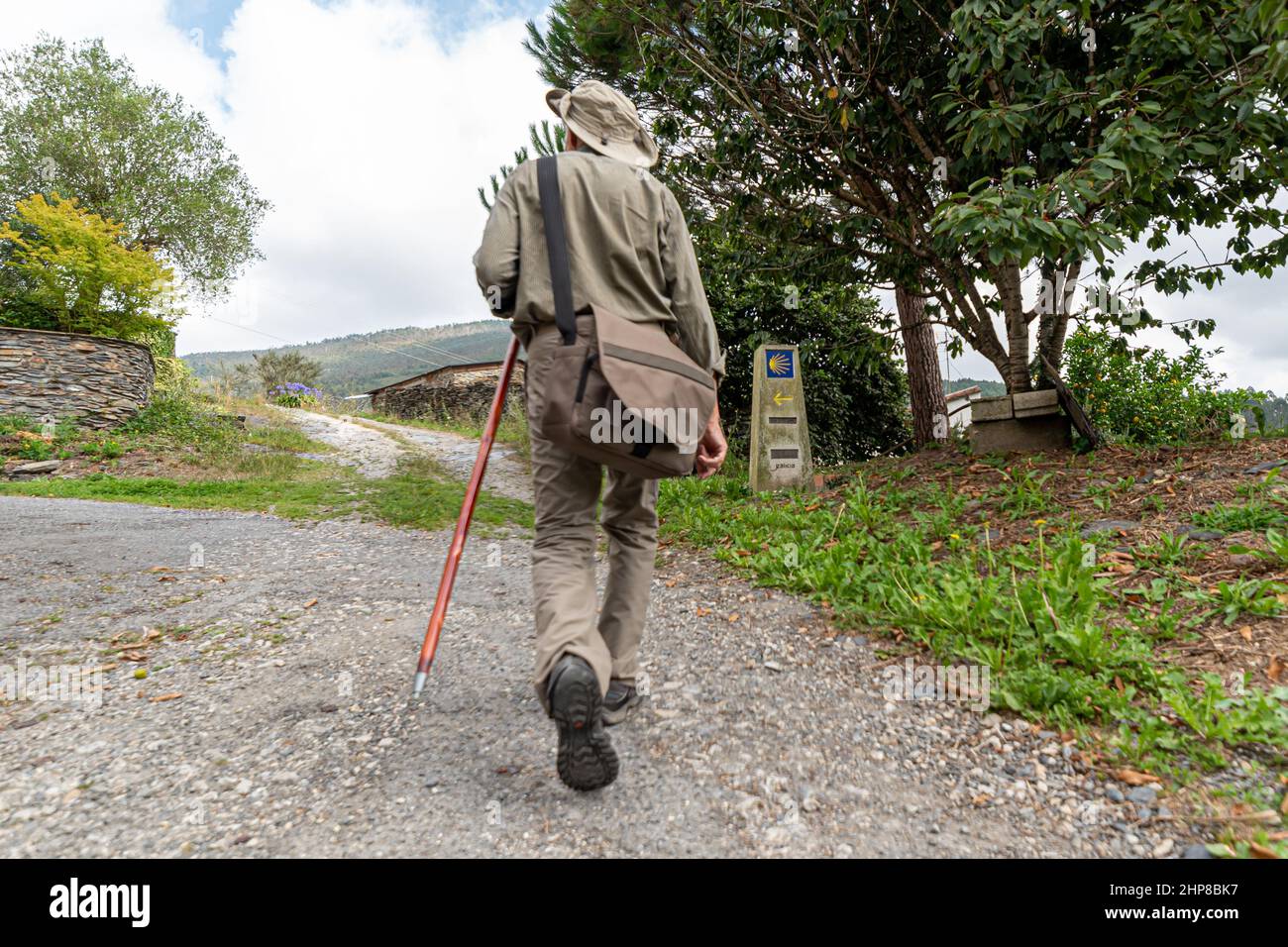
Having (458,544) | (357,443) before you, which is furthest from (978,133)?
(357,443)

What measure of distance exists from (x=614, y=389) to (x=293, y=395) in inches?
860

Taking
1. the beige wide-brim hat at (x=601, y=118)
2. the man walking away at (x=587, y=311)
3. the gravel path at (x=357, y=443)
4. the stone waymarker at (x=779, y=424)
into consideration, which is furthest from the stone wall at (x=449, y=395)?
the man walking away at (x=587, y=311)

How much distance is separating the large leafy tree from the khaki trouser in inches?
92.2

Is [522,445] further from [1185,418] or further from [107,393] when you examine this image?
[1185,418]

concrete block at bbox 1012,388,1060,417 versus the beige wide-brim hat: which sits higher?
the beige wide-brim hat

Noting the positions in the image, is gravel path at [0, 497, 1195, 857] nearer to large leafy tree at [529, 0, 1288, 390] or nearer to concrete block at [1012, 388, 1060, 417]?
large leafy tree at [529, 0, 1288, 390]

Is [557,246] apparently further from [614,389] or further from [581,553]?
[581,553]

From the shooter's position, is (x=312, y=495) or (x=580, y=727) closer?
(x=580, y=727)

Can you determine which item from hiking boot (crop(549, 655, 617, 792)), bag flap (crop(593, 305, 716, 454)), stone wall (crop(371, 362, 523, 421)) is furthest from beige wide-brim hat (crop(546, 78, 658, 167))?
stone wall (crop(371, 362, 523, 421))

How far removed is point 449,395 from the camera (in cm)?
1992

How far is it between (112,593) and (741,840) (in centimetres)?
401

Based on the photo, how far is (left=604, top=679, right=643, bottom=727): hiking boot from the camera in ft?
7.44

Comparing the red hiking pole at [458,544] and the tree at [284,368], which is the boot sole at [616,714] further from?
the tree at [284,368]

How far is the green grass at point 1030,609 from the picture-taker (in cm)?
209
